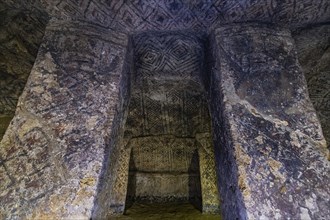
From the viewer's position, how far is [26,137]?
128 cm

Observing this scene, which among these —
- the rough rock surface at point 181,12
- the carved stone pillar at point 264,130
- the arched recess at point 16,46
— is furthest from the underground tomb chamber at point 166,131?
the arched recess at point 16,46

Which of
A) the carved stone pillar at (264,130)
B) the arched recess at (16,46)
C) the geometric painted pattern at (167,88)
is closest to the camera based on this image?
the carved stone pillar at (264,130)

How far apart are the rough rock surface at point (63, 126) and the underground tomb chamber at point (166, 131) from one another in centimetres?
29

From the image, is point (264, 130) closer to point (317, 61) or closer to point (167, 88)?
point (317, 61)

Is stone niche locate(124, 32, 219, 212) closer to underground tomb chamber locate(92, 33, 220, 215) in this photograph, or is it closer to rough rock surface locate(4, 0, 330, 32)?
underground tomb chamber locate(92, 33, 220, 215)

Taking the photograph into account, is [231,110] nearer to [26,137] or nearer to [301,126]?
[301,126]

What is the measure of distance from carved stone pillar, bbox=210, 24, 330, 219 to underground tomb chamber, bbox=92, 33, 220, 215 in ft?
1.32

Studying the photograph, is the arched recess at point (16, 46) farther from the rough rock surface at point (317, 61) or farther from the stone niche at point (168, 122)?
the rough rock surface at point (317, 61)

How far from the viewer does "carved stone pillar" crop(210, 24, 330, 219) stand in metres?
1.08

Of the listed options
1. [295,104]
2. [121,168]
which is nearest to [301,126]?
[295,104]

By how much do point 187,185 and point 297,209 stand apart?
2431 millimetres

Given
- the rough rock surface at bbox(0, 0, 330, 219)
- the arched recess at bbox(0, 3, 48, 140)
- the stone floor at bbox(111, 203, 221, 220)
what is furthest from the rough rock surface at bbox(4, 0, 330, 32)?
the stone floor at bbox(111, 203, 221, 220)

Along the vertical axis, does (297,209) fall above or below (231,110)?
below

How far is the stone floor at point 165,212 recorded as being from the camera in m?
2.73
